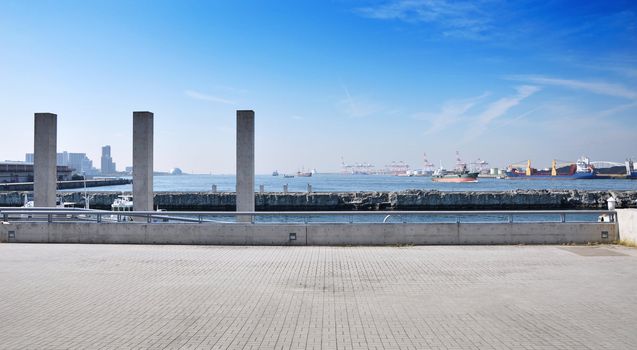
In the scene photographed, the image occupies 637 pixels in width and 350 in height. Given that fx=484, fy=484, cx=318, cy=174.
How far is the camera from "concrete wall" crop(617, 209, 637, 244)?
44.6 feet

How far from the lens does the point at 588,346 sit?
19.3 feet

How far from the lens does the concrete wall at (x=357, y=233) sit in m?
14.2

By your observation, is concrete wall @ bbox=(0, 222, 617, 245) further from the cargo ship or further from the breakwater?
the cargo ship

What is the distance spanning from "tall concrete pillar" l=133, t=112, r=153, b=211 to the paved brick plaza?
172 inches

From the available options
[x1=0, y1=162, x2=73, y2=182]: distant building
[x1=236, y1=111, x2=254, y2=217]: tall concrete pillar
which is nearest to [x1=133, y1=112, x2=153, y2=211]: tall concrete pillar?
[x1=236, y1=111, x2=254, y2=217]: tall concrete pillar

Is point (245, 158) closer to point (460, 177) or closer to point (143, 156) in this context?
point (143, 156)

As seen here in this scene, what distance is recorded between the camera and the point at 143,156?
17.0m

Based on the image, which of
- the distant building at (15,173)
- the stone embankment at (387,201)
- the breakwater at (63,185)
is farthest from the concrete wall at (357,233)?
the distant building at (15,173)

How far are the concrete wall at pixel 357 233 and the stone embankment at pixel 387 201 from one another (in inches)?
1663

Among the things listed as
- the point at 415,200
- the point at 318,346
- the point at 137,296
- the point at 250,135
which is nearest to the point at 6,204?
the point at 415,200

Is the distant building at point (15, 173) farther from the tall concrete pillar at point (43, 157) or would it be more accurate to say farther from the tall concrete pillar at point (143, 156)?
the tall concrete pillar at point (143, 156)

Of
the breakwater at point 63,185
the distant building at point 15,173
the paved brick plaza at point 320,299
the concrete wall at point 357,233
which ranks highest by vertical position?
the distant building at point 15,173

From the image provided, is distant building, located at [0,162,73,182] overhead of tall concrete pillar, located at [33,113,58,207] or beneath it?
overhead

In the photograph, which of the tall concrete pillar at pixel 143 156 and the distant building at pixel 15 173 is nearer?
the tall concrete pillar at pixel 143 156
